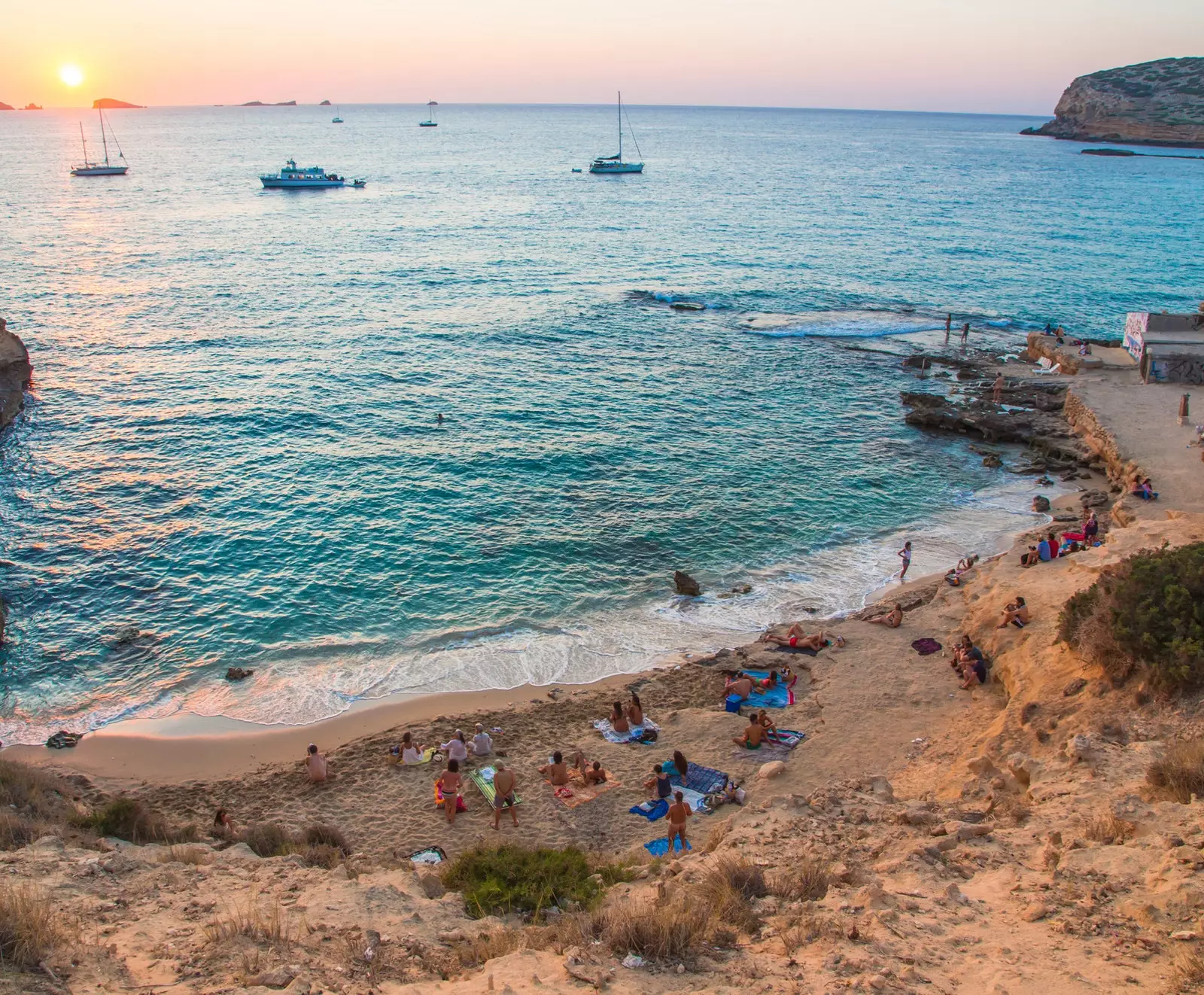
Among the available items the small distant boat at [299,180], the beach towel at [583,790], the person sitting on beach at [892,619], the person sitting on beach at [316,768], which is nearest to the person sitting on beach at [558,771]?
the beach towel at [583,790]

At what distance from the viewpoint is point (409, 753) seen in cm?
1717

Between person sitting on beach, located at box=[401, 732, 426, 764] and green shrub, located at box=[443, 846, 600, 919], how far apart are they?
13.9ft

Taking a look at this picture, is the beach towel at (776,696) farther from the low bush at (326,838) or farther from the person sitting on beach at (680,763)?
the low bush at (326,838)

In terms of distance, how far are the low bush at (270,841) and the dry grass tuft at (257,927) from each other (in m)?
3.34

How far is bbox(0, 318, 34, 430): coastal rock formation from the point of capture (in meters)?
36.6

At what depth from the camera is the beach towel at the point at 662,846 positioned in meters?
14.3

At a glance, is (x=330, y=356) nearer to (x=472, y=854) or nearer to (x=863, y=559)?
(x=863, y=559)

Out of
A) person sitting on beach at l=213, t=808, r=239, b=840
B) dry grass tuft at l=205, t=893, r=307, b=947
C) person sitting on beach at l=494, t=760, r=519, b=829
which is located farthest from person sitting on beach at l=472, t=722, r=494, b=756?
dry grass tuft at l=205, t=893, r=307, b=947

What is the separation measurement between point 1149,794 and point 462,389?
33319mm

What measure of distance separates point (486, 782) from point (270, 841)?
388cm

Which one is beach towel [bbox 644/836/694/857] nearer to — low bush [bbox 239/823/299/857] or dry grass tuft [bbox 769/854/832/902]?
dry grass tuft [bbox 769/854/832/902]

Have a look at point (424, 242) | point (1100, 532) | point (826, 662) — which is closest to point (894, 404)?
point (1100, 532)

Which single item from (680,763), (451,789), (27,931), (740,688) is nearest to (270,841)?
(451,789)

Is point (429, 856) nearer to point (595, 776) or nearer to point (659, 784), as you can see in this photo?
point (595, 776)
